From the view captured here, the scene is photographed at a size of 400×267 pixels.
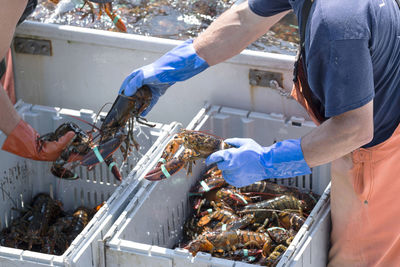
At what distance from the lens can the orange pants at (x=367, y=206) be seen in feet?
9.78

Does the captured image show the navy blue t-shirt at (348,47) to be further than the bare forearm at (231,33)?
No

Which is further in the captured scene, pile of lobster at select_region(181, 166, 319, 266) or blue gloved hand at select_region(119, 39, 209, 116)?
pile of lobster at select_region(181, 166, 319, 266)

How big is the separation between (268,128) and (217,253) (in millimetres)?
908

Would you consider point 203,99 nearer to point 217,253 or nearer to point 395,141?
point 217,253

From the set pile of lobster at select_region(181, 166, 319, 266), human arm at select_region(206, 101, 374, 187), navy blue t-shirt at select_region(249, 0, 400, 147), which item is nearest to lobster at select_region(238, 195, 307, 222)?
pile of lobster at select_region(181, 166, 319, 266)

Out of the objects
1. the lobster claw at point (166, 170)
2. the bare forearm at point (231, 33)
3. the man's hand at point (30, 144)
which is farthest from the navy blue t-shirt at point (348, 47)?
the man's hand at point (30, 144)

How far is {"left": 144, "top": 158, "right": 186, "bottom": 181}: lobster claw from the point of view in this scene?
3.37m

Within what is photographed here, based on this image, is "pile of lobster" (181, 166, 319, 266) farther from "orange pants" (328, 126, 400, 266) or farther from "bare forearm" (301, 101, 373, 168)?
"bare forearm" (301, 101, 373, 168)

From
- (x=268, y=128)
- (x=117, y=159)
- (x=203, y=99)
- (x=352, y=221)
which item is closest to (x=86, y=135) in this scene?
(x=117, y=159)

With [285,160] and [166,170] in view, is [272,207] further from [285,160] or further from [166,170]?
[285,160]

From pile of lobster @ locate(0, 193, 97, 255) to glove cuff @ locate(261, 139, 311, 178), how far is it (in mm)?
1446

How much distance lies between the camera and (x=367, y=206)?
123 inches

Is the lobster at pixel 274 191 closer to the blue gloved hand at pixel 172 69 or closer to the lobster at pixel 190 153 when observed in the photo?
the lobster at pixel 190 153

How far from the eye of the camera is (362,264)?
3.28 metres
